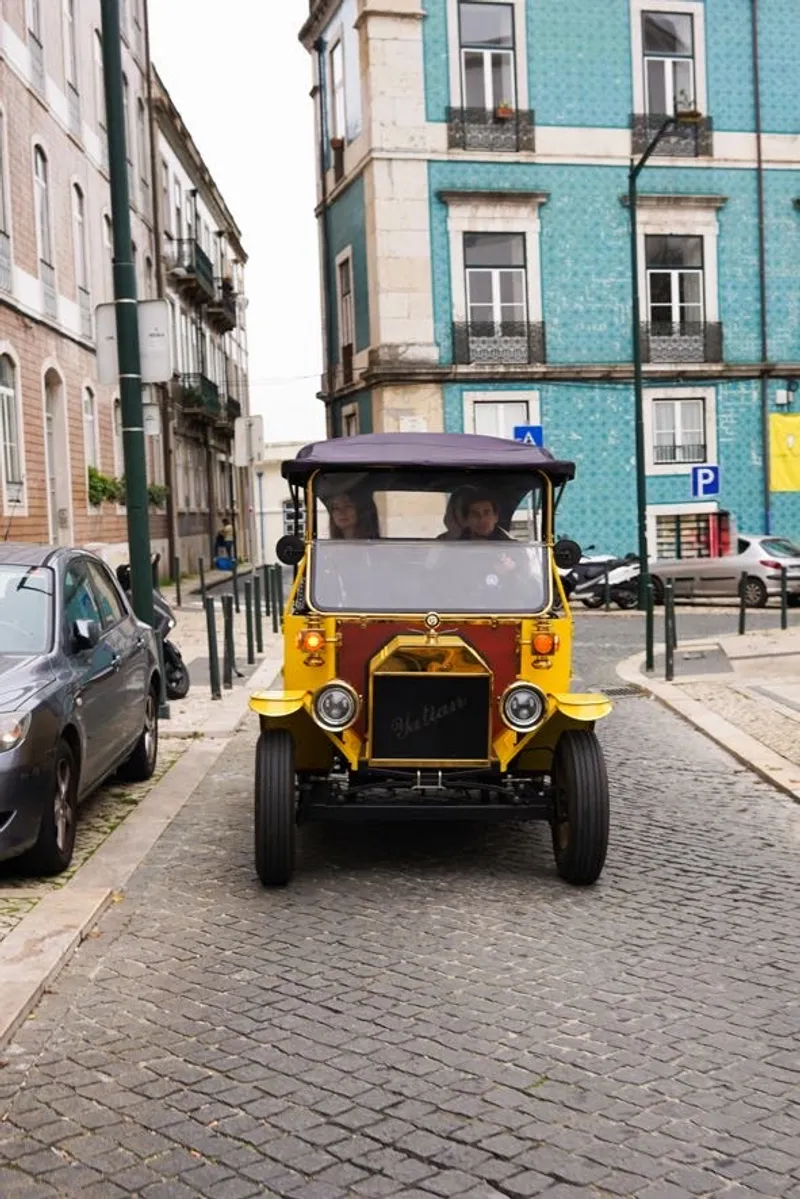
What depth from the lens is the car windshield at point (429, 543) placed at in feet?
22.3

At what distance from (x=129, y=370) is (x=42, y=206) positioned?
13992 millimetres

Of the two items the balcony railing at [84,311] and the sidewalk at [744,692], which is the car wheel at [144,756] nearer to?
the sidewalk at [744,692]

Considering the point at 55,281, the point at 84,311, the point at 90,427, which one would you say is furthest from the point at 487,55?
the point at 90,427

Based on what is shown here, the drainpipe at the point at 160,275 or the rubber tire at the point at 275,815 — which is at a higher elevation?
the drainpipe at the point at 160,275

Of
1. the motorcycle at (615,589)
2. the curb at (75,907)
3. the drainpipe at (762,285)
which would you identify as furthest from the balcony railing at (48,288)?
the drainpipe at (762,285)

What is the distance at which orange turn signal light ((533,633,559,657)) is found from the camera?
6555mm

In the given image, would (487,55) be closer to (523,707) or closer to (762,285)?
(762,285)

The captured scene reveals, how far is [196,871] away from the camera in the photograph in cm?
681

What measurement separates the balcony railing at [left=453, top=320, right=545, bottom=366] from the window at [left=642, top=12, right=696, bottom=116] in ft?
19.4

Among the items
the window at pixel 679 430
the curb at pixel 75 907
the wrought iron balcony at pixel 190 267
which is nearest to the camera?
the curb at pixel 75 907

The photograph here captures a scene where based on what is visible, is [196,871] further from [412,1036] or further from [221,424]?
[221,424]

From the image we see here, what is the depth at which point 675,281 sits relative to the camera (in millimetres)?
31969

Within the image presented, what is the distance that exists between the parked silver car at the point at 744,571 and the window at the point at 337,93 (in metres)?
13.6

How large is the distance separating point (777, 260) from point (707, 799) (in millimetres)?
26324
